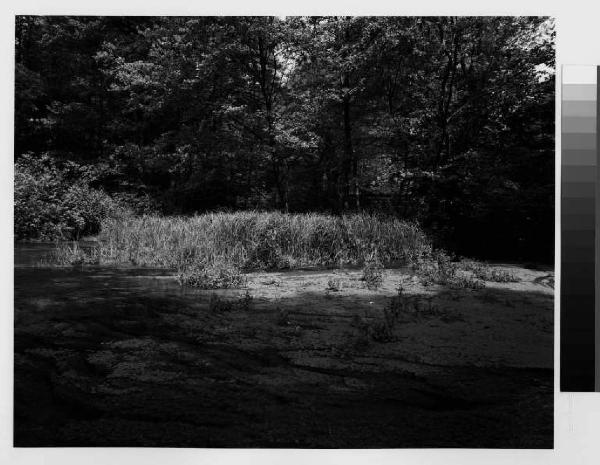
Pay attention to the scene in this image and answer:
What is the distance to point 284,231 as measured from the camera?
16.4ft

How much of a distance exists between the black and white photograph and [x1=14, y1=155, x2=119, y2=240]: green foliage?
2 cm

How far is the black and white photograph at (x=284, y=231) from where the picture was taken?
397 cm

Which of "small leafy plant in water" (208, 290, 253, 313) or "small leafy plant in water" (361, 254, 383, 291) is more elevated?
"small leafy plant in water" (361, 254, 383, 291)

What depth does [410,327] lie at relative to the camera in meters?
4.30

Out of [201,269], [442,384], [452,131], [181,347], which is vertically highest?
[452,131]

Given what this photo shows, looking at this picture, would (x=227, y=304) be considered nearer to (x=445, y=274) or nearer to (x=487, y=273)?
(x=445, y=274)

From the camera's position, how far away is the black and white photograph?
3969 mm

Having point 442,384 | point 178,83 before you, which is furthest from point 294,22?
point 442,384

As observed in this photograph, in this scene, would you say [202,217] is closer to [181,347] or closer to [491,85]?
[181,347]

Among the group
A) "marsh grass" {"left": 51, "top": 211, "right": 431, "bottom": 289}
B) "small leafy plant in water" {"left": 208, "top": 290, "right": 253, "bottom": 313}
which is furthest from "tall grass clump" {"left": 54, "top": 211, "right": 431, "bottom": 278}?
"small leafy plant in water" {"left": 208, "top": 290, "right": 253, "bottom": 313}

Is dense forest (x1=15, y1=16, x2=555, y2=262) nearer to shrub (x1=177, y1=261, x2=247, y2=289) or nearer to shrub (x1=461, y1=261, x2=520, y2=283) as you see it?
shrub (x1=461, y1=261, x2=520, y2=283)

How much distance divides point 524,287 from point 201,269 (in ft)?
11.1

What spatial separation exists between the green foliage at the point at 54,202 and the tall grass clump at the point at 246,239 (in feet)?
0.69

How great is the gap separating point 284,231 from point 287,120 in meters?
1.29
